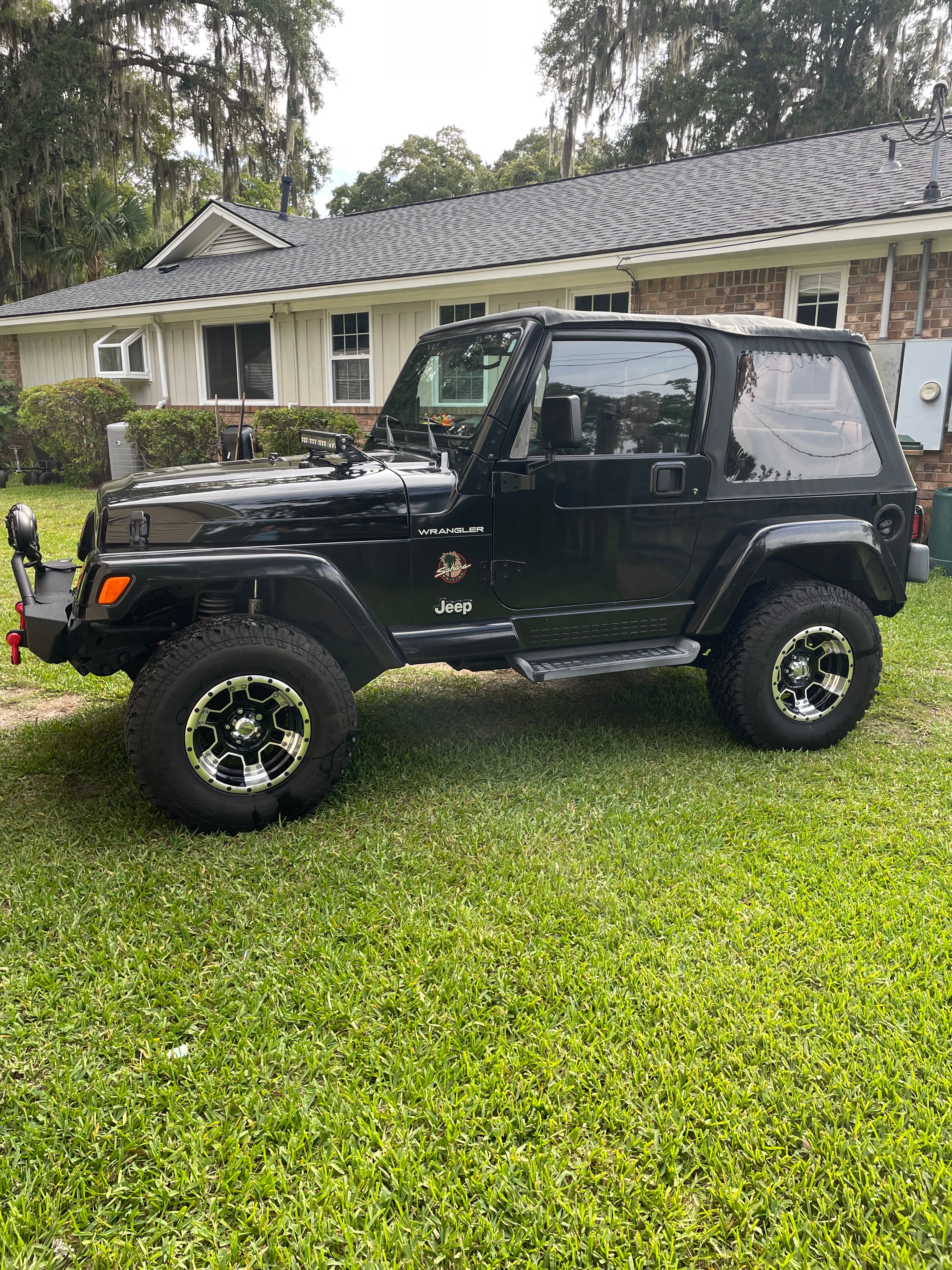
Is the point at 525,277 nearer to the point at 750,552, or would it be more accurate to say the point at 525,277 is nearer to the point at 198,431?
the point at 198,431

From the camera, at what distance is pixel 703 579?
14.1 feet

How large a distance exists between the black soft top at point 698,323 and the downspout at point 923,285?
6.18 meters

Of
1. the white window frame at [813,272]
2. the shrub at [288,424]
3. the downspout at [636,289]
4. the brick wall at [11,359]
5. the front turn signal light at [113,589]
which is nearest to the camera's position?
the front turn signal light at [113,589]

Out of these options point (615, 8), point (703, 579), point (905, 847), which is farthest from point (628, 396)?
point (615, 8)

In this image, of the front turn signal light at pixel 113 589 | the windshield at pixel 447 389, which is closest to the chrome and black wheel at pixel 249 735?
the front turn signal light at pixel 113 589

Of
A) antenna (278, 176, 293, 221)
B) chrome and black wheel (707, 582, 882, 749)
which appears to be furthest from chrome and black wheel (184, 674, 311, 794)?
antenna (278, 176, 293, 221)

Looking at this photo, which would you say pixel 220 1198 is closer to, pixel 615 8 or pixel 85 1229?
pixel 85 1229

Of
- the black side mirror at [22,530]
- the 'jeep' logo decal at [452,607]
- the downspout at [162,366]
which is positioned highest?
the downspout at [162,366]

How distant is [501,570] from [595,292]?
959cm

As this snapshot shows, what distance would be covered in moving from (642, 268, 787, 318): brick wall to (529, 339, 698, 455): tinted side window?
7.43 m

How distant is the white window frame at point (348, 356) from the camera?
14500mm

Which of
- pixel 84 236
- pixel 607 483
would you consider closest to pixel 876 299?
pixel 607 483

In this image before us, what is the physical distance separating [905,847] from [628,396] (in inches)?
86.7

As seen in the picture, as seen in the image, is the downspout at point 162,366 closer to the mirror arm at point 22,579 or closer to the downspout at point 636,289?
the downspout at point 636,289
